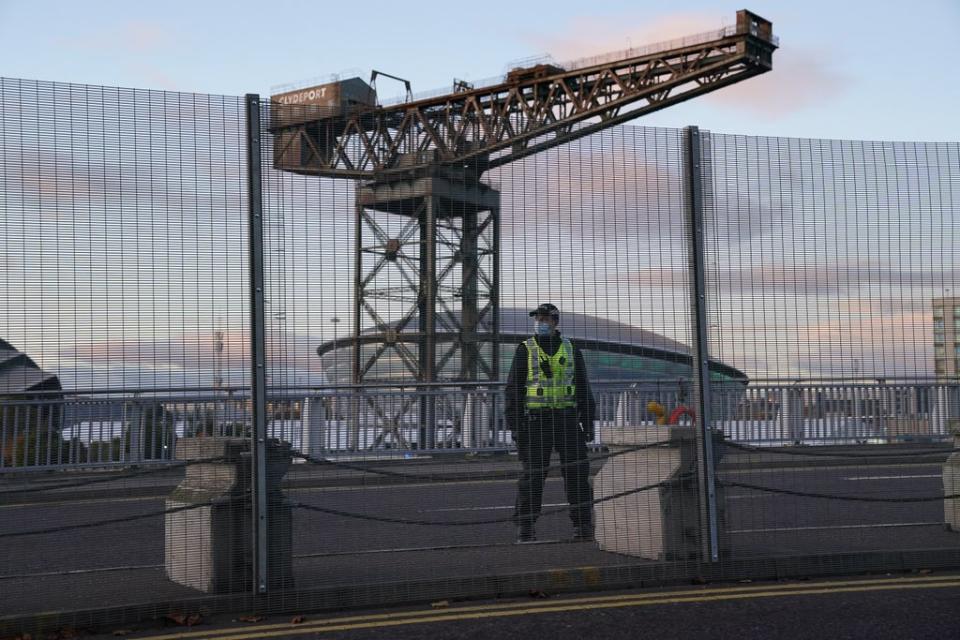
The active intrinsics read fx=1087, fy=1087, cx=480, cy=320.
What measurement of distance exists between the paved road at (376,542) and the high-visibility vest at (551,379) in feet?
2.68

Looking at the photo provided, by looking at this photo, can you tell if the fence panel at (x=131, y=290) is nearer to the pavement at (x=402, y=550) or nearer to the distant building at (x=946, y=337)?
the pavement at (x=402, y=550)

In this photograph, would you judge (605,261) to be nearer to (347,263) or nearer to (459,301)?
(459,301)

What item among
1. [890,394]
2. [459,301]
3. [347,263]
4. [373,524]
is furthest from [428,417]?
[890,394]

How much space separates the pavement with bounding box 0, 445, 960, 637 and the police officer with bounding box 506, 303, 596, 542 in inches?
7.5

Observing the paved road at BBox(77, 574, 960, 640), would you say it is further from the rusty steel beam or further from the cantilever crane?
the rusty steel beam

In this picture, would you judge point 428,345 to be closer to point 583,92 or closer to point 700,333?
point 700,333

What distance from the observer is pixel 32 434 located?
721cm

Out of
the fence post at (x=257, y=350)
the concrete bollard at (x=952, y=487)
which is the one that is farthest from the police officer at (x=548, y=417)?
the concrete bollard at (x=952, y=487)

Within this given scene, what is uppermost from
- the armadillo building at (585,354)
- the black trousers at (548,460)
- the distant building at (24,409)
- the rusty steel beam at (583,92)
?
the rusty steel beam at (583,92)

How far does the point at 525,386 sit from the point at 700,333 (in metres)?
1.42

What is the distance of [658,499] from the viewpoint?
7.20 meters

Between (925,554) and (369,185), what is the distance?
14.5ft

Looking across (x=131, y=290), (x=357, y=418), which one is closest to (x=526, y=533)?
(x=357, y=418)

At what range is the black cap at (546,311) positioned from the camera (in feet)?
24.0
